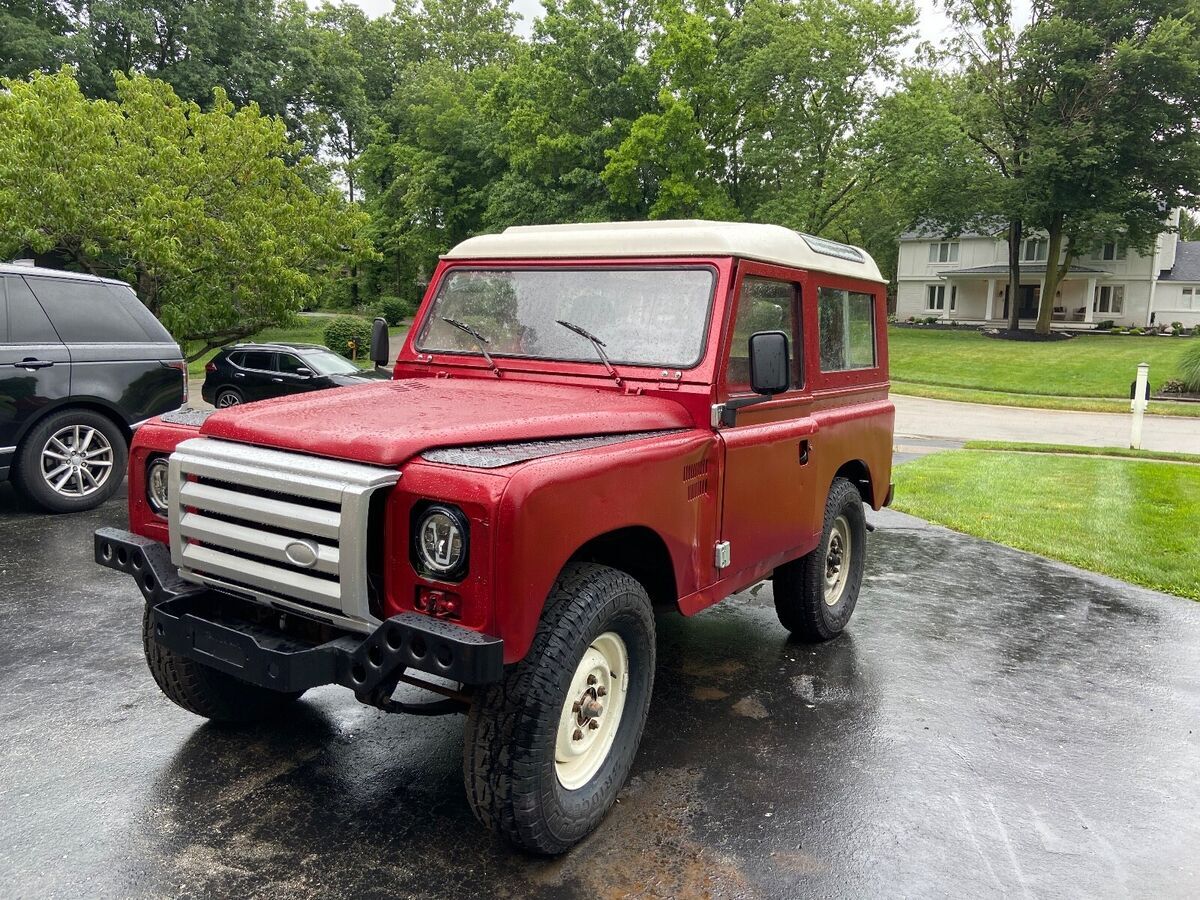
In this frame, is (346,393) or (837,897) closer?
(837,897)

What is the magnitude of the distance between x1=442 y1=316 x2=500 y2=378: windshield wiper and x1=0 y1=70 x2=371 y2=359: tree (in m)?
12.7

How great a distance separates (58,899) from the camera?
2824mm

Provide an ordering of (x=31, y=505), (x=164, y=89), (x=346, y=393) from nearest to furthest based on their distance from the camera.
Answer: (x=346, y=393), (x=31, y=505), (x=164, y=89)

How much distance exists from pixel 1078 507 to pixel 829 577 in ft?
19.1

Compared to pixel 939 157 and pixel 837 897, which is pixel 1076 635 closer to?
pixel 837 897

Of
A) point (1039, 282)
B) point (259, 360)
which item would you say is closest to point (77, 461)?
point (259, 360)

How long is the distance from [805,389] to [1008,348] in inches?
1508

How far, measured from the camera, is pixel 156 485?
3.65 metres

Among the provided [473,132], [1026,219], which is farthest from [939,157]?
[473,132]

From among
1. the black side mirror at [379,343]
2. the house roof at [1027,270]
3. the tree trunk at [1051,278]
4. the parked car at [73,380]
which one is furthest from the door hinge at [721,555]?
the house roof at [1027,270]

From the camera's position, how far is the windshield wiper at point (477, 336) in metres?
4.33

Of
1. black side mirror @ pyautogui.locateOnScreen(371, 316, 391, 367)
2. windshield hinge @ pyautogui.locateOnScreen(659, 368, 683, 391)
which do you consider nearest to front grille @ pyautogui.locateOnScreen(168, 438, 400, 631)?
windshield hinge @ pyautogui.locateOnScreen(659, 368, 683, 391)

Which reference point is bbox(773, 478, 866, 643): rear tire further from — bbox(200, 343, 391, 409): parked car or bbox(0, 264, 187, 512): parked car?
bbox(200, 343, 391, 409): parked car

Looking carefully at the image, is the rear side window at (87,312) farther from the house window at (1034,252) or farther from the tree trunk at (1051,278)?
the house window at (1034,252)
